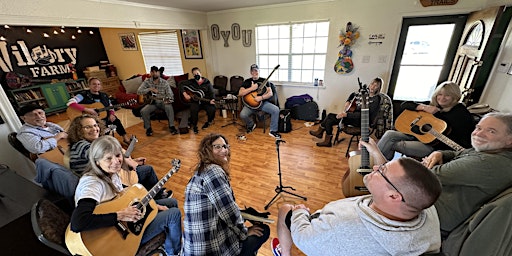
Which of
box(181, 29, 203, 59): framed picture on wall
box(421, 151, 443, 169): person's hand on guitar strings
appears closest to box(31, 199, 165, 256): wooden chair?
box(421, 151, 443, 169): person's hand on guitar strings

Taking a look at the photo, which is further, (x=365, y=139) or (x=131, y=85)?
(x=131, y=85)

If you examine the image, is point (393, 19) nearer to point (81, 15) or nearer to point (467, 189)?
point (467, 189)

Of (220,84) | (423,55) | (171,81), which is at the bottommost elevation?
(220,84)

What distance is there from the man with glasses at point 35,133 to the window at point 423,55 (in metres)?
4.95

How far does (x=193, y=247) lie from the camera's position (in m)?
1.16

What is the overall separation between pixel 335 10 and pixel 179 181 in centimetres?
386

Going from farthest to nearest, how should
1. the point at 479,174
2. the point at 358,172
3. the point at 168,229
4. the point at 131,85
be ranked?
the point at 131,85 → the point at 358,172 → the point at 168,229 → the point at 479,174

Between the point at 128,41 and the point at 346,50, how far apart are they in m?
6.08

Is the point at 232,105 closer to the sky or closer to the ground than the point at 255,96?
closer to the ground

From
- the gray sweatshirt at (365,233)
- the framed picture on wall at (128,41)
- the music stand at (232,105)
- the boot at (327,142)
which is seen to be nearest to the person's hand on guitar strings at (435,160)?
the gray sweatshirt at (365,233)

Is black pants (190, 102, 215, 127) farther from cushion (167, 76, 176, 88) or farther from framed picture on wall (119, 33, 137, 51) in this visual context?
framed picture on wall (119, 33, 137, 51)

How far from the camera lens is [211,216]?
3.82 feet

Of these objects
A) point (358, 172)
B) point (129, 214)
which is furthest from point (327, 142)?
point (129, 214)

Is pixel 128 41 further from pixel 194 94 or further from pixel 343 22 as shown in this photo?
pixel 343 22
